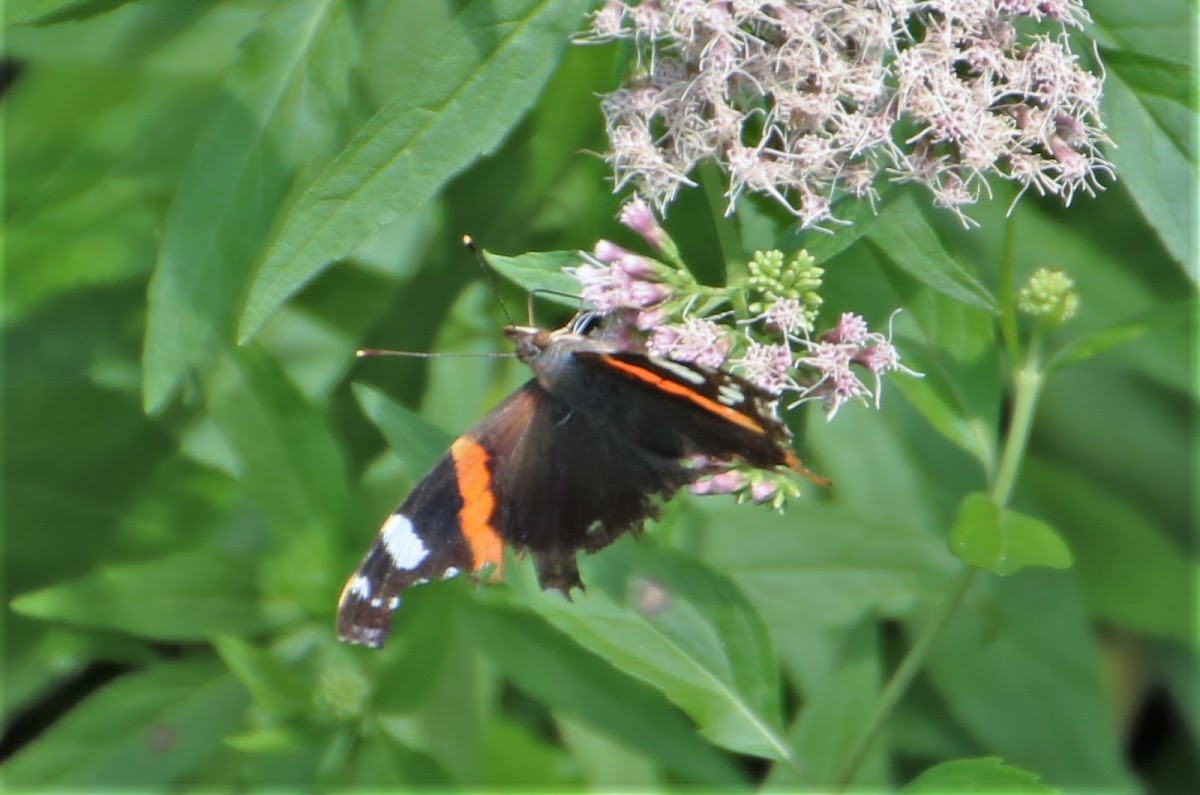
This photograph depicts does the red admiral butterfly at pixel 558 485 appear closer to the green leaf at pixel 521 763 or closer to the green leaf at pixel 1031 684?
the green leaf at pixel 521 763

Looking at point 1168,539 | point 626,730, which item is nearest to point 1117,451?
point 1168,539

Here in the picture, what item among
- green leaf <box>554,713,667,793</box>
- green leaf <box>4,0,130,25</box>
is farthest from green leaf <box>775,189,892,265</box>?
green leaf <box>554,713,667,793</box>

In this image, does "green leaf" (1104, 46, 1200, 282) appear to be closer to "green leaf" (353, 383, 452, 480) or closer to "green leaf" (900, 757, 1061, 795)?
"green leaf" (900, 757, 1061, 795)

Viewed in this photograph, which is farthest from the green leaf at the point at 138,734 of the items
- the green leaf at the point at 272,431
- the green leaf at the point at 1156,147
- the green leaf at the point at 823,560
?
the green leaf at the point at 1156,147

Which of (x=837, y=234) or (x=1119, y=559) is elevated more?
(x=837, y=234)

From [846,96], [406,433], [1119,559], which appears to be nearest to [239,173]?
[406,433]

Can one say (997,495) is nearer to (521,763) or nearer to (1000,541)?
(1000,541)
